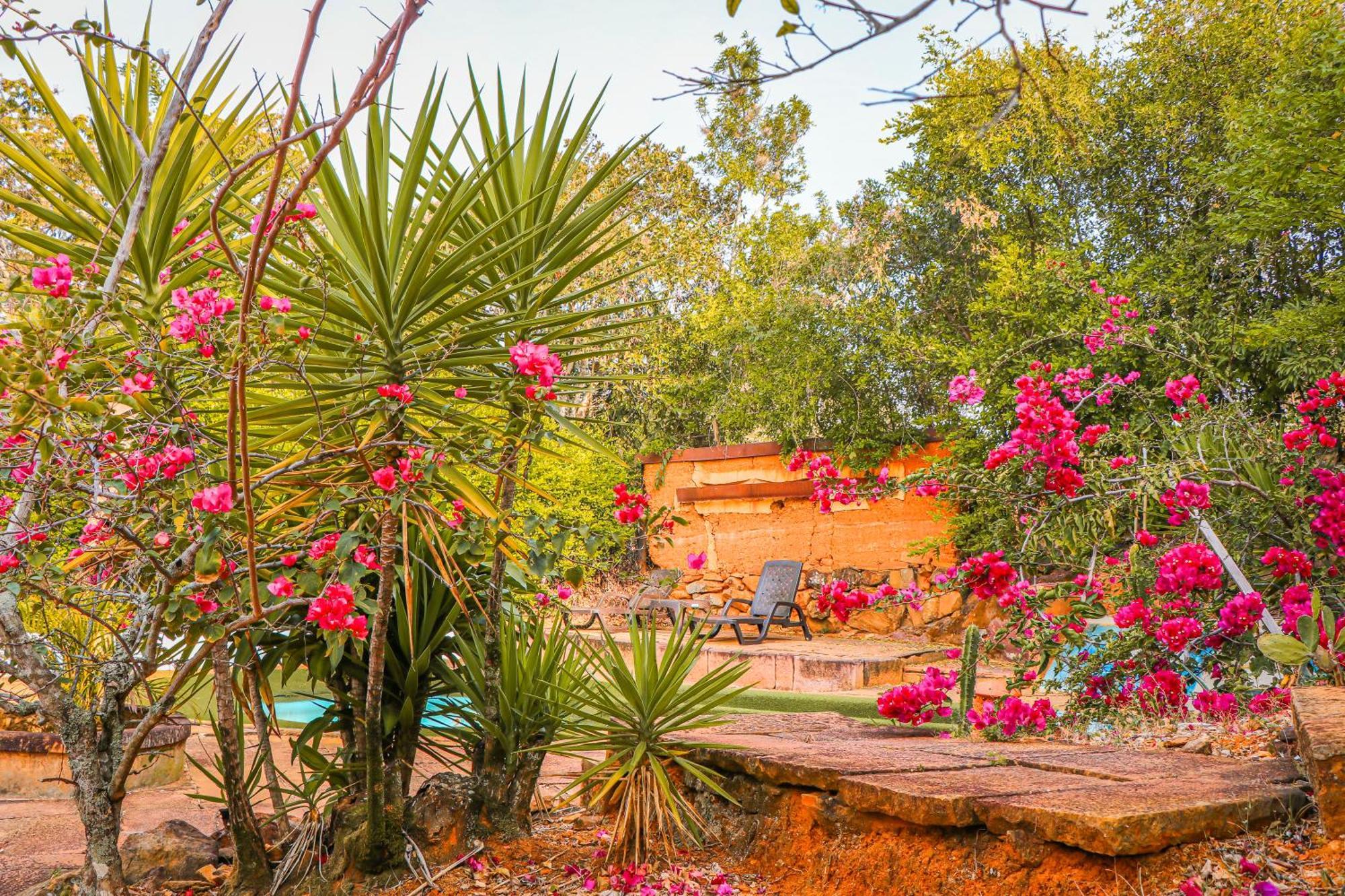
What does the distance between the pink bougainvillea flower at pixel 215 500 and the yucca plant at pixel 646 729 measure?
113cm

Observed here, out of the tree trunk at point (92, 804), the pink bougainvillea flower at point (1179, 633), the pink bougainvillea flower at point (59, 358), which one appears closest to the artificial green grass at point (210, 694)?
the tree trunk at point (92, 804)

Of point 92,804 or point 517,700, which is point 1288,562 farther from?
point 92,804

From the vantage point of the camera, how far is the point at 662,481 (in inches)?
437

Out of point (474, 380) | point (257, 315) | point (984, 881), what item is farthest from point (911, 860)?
point (257, 315)

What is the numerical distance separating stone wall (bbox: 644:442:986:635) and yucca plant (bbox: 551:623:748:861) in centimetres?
663

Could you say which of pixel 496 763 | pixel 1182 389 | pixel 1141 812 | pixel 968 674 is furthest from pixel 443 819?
pixel 1182 389

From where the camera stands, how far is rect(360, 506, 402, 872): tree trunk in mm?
2453

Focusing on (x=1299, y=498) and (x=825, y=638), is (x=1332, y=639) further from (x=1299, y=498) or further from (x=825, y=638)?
(x=825, y=638)

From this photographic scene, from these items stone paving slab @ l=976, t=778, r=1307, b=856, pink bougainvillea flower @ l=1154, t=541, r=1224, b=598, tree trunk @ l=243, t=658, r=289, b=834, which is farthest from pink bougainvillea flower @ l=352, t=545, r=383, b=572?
pink bougainvillea flower @ l=1154, t=541, r=1224, b=598

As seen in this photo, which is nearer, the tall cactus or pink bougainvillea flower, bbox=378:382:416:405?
pink bougainvillea flower, bbox=378:382:416:405

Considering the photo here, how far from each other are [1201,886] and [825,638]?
7.34m

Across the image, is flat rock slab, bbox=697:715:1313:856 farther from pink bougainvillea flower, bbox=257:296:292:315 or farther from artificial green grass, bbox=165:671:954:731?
artificial green grass, bbox=165:671:954:731

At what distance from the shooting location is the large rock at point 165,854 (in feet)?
9.34

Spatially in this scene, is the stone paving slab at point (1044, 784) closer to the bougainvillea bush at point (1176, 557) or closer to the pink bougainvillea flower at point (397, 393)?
the bougainvillea bush at point (1176, 557)
